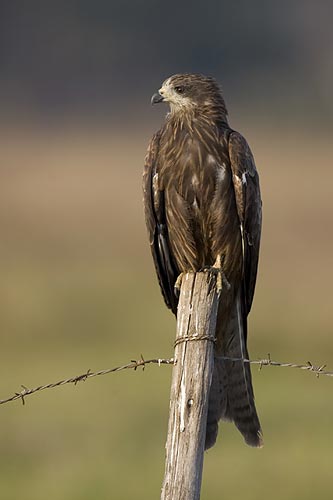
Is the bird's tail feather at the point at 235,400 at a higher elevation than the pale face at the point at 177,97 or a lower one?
lower

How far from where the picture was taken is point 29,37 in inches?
A: 2453

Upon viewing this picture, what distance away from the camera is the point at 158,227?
8461mm

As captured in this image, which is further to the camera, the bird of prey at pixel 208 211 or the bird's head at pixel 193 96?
the bird's head at pixel 193 96

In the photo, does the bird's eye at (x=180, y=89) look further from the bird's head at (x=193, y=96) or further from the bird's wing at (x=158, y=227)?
the bird's wing at (x=158, y=227)

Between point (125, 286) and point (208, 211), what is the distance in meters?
13.0

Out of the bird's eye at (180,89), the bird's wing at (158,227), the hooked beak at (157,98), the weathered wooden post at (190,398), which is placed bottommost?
the weathered wooden post at (190,398)

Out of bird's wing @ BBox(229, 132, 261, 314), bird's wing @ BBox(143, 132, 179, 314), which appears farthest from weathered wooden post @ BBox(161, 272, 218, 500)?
bird's wing @ BBox(143, 132, 179, 314)

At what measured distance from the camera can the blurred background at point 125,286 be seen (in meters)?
13.2

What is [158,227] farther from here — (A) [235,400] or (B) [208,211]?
(A) [235,400]

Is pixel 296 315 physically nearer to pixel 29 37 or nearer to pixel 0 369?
pixel 0 369

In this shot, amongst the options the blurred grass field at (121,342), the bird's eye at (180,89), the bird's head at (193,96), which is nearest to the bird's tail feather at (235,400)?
the bird's head at (193,96)

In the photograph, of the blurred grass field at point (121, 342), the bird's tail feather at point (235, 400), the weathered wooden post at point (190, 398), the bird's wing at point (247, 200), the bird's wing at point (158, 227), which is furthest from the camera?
the blurred grass field at point (121, 342)

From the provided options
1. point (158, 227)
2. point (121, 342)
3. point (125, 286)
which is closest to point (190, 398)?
point (158, 227)

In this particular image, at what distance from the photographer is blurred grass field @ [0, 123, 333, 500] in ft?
42.4
